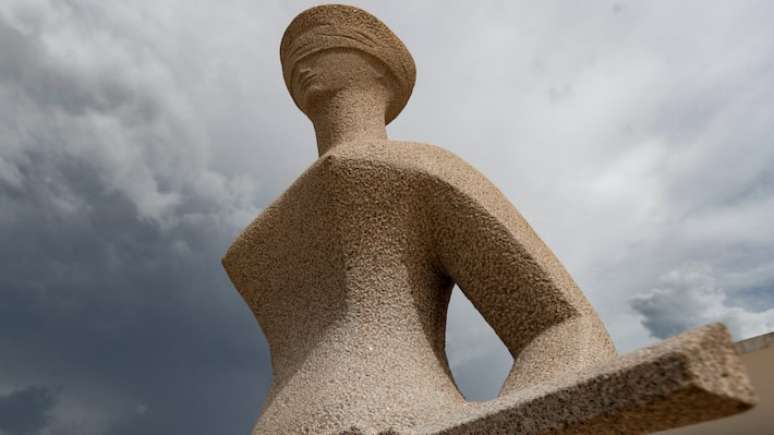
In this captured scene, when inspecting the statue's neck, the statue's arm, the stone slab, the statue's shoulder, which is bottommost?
the stone slab

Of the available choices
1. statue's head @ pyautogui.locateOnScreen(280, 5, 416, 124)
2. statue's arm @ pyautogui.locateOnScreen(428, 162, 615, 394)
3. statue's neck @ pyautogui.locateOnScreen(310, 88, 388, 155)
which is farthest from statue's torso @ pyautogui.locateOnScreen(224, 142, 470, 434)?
statue's head @ pyautogui.locateOnScreen(280, 5, 416, 124)

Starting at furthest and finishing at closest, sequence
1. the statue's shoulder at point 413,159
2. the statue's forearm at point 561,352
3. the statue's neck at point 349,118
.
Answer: the statue's neck at point 349,118 < the statue's shoulder at point 413,159 < the statue's forearm at point 561,352

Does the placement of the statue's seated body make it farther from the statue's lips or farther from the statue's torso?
the statue's lips

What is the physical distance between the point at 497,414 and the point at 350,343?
1.30m

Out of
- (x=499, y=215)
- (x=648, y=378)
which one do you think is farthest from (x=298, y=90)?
(x=648, y=378)

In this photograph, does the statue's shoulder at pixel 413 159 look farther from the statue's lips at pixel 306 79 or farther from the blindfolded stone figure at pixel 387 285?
the statue's lips at pixel 306 79

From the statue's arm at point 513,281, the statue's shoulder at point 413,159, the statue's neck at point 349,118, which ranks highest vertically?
the statue's neck at point 349,118

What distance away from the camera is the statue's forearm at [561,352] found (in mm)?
2709

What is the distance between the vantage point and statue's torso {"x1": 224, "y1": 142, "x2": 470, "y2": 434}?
2.94 m

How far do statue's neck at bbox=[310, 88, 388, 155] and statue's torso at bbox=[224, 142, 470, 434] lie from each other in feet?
1.81

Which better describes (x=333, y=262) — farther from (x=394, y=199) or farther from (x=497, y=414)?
(x=497, y=414)

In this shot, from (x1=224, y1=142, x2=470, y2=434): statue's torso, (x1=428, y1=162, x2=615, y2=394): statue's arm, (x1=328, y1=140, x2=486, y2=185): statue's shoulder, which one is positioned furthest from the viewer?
(x1=328, y1=140, x2=486, y2=185): statue's shoulder

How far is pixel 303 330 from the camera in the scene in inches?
144

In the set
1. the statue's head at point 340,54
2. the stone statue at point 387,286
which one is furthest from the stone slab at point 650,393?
the statue's head at point 340,54
